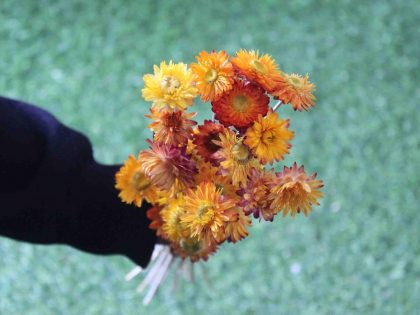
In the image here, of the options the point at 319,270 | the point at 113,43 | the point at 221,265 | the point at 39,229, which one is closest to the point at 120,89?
the point at 113,43

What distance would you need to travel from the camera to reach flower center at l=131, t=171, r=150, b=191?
102 centimetres

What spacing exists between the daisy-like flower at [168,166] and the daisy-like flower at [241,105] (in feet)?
0.23

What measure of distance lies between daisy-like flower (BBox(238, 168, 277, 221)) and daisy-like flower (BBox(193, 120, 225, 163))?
6cm

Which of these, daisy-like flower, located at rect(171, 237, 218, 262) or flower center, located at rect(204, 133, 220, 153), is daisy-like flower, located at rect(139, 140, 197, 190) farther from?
daisy-like flower, located at rect(171, 237, 218, 262)

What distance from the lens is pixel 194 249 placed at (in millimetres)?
1151

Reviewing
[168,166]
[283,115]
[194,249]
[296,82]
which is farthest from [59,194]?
[283,115]

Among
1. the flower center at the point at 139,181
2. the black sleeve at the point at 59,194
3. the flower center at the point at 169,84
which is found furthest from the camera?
the black sleeve at the point at 59,194

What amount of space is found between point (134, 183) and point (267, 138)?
25cm

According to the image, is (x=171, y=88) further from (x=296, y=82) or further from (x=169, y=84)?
(x=296, y=82)

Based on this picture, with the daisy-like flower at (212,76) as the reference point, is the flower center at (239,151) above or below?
below

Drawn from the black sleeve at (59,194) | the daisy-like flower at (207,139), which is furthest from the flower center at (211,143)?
the black sleeve at (59,194)

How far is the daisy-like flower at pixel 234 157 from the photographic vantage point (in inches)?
34.4

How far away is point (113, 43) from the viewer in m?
3.22

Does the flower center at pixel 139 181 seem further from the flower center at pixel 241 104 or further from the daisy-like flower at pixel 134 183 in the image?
the flower center at pixel 241 104
